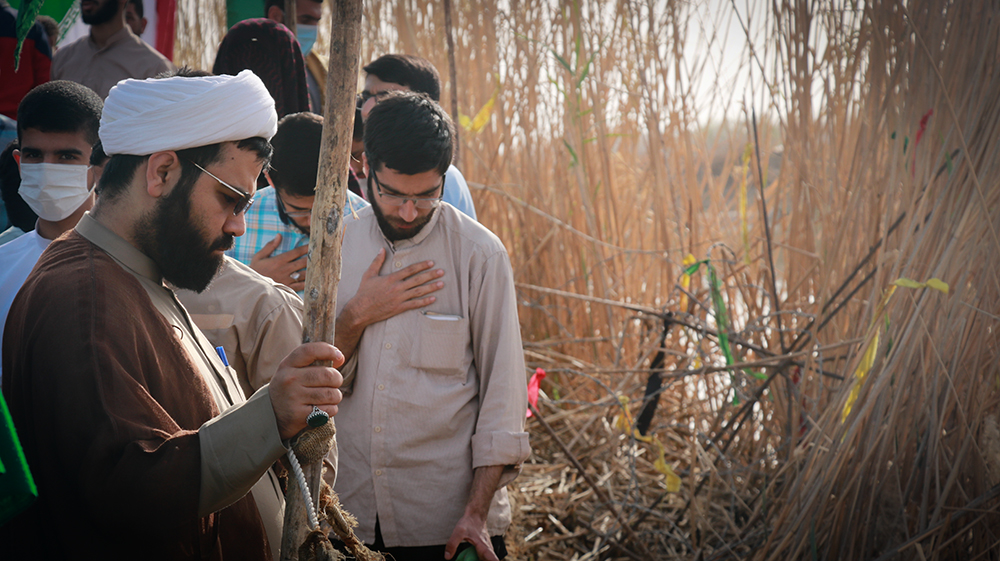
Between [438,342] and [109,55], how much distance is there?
2.76 metres

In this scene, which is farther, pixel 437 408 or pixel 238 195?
pixel 437 408

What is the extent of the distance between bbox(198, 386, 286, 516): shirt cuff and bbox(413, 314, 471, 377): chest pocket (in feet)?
2.94

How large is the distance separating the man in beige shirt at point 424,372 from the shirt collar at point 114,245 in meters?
0.84

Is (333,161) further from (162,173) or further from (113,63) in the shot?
Answer: (113,63)

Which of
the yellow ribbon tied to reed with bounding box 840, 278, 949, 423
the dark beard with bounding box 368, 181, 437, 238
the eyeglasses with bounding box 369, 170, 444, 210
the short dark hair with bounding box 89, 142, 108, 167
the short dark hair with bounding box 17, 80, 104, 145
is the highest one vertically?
the short dark hair with bounding box 17, 80, 104, 145

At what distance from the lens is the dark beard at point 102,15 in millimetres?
3734

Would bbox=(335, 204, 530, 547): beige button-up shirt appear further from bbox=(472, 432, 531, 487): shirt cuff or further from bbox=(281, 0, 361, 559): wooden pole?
bbox=(281, 0, 361, 559): wooden pole

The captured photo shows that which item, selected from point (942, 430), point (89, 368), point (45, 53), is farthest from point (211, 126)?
point (45, 53)

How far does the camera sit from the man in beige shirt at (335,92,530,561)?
216 centimetres

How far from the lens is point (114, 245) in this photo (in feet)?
4.55

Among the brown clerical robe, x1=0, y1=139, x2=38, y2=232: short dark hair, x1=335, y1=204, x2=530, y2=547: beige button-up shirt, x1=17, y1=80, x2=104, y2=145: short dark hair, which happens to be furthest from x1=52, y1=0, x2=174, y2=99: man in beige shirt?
the brown clerical robe

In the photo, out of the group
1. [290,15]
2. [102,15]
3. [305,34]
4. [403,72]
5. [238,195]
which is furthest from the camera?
[305,34]

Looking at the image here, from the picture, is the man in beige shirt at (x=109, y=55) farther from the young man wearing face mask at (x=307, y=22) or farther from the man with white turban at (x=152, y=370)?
the man with white turban at (x=152, y=370)

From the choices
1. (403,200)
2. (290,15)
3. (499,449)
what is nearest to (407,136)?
(403,200)
